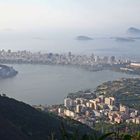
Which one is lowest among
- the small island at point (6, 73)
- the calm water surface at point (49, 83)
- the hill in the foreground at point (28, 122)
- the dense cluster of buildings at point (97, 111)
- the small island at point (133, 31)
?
the dense cluster of buildings at point (97, 111)

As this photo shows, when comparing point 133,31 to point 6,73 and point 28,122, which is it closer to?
point 6,73

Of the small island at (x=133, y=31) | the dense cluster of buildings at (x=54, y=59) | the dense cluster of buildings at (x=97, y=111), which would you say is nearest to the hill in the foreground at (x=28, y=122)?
the dense cluster of buildings at (x=97, y=111)

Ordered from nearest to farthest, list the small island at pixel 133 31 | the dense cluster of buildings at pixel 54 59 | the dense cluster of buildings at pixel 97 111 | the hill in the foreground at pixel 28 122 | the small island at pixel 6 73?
the hill in the foreground at pixel 28 122, the dense cluster of buildings at pixel 97 111, the small island at pixel 6 73, the dense cluster of buildings at pixel 54 59, the small island at pixel 133 31

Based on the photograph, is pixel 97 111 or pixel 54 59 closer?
pixel 97 111

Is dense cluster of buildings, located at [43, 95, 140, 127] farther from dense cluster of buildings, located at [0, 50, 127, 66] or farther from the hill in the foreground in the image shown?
dense cluster of buildings, located at [0, 50, 127, 66]

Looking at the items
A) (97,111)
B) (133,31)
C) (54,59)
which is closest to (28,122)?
(97,111)

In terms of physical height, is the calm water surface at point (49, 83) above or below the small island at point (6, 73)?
below

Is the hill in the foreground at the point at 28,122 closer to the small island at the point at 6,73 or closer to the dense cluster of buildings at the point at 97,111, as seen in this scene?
the dense cluster of buildings at the point at 97,111

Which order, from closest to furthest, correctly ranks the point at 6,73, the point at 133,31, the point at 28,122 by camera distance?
the point at 28,122 < the point at 6,73 < the point at 133,31

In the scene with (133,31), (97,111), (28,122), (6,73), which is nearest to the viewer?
(28,122)

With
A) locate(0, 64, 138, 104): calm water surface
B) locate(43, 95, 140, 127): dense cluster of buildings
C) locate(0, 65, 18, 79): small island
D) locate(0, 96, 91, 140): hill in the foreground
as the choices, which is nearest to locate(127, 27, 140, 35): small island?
locate(0, 64, 138, 104): calm water surface
